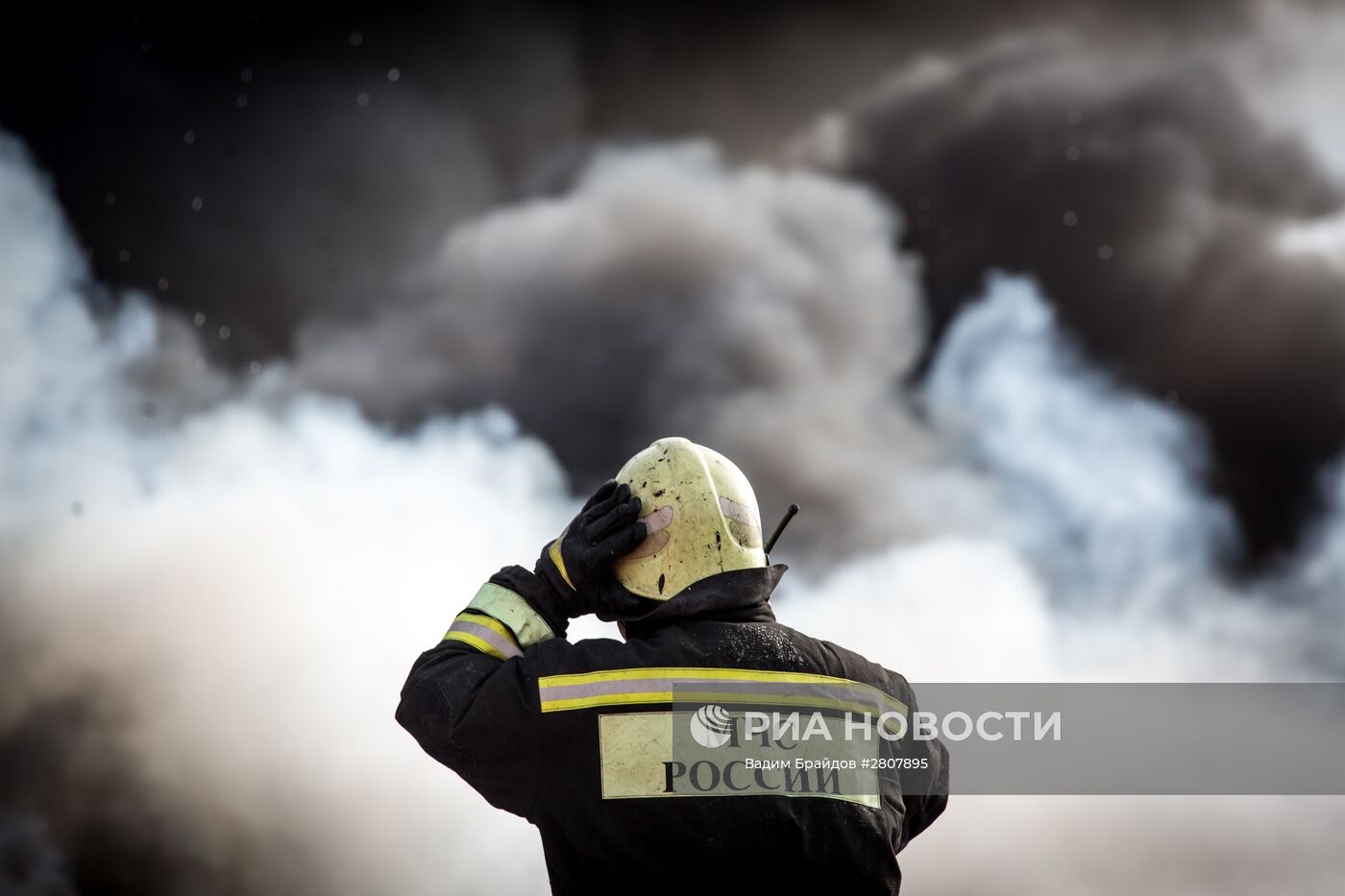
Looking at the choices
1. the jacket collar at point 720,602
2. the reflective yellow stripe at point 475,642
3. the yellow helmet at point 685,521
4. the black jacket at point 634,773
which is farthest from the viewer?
the yellow helmet at point 685,521

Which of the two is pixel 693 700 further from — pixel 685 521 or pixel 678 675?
pixel 685 521

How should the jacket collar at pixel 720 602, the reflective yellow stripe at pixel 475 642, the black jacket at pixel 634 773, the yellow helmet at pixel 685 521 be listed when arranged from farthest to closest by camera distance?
1. the yellow helmet at pixel 685 521
2. the jacket collar at pixel 720 602
3. the reflective yellow stripe at pixel 475 642
4. the black jacket at pixel 634 773

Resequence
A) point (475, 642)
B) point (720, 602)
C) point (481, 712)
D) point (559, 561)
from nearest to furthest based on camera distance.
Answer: point (481, 712)
point (475, 642)
point (720, 602)
point (559, 561)

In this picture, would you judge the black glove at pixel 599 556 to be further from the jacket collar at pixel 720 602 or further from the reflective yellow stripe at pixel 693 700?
the reflective yellow stripe at pixel 693 700

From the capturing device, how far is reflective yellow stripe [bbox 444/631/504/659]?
4.26m

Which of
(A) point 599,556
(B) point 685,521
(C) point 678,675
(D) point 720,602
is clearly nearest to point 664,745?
(C) point 678,675

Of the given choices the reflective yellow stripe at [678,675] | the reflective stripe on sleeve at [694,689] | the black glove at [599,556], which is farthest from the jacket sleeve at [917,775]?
the black glove at [599,556]

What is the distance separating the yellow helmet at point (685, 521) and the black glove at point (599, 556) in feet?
0.19

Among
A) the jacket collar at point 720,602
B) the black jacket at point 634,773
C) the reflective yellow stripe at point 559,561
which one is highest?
the reflective yellow stripe at point 559,561

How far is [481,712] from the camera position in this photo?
3.98 metres

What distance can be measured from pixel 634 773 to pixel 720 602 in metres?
0.72

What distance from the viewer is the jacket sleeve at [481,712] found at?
13.0 ft

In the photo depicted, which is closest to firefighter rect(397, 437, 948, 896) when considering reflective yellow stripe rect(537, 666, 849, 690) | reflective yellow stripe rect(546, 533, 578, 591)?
reflective yellow stripe rect(537, 666, 849, 690)

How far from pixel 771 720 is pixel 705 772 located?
0.30 metres
